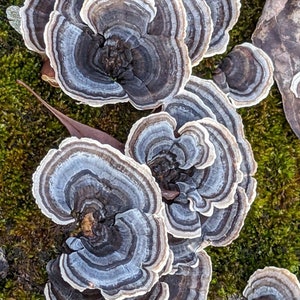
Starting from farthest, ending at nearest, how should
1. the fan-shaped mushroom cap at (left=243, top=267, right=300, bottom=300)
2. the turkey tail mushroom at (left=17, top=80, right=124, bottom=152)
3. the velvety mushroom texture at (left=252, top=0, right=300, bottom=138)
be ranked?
the velvety mushroom texture at (left=252, top=0, right=300, bottom=138) < the fan-shaped mushroom cap at (left=243, top=267, right=300, bottom=300) < the turkey tail mushroom at (left=17, top=80, right=124, bottom=152)

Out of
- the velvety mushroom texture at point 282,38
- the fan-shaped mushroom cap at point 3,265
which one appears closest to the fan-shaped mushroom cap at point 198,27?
the velvety mushroom texture at point 282,38

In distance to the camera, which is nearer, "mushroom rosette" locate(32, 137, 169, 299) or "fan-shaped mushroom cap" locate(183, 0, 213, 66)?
"mushroom rosette" locate(32, 137, 169, 299)

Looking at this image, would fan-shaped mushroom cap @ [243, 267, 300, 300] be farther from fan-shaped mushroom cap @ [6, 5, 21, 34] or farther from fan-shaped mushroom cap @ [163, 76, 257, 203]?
fan-shaped mushroom cap @ [6, 5, 21, 34]

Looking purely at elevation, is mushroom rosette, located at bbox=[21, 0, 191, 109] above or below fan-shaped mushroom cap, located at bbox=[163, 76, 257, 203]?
above

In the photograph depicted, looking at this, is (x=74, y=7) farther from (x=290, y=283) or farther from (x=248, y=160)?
(x=290, y=283)

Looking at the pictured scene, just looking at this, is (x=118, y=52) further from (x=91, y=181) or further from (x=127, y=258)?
(x=127, y=258)

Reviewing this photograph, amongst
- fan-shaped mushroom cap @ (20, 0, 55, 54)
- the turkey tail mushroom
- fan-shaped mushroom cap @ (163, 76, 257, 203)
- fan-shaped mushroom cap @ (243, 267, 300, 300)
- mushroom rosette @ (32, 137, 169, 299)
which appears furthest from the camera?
fan-shaped mushroom cap @ (243, 267, 300, 300)

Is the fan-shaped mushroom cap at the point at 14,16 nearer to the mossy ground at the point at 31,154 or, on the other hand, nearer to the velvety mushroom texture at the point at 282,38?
the mossy ground at the point at 31,154

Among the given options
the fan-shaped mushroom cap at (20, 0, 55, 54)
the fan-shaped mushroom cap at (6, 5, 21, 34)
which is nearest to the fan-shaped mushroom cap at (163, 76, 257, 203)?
the fan-shaped mushroom cap at (20, 0, 55, 54)
